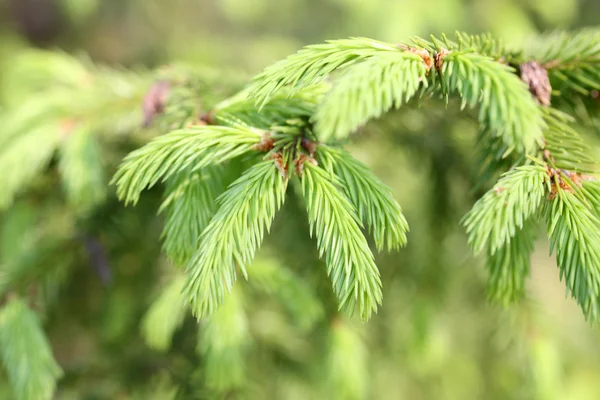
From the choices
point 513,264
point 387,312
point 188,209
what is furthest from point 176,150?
point 387,312

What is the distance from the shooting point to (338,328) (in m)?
1.21

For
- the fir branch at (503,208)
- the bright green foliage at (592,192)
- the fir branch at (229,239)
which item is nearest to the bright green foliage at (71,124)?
the fir branch at (229,239)

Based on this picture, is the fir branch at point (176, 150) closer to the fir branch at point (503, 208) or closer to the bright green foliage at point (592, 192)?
the fir branch at point (503, 208)

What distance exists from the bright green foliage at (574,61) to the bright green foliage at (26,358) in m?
1.08

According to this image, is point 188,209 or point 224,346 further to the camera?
point 224,346

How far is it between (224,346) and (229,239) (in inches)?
18.4

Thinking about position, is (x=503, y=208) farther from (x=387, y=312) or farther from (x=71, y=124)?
(x=387, y=312)

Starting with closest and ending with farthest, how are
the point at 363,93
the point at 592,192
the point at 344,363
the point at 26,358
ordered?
1. the point at 363,93
2. the point at 592,192
3. the point at 26,358
4. the point at 344,363

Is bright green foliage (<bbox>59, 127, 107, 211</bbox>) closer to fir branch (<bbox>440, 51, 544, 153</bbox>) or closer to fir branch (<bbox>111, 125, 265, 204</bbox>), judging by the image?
fir branch (<bbox>111, 125, 265, 204</bbox>)

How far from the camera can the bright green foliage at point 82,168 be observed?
43.3 inches

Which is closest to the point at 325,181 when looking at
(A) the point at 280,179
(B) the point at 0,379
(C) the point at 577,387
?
(A) the point at 280,179

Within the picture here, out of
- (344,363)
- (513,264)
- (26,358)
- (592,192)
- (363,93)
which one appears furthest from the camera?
(344,363)

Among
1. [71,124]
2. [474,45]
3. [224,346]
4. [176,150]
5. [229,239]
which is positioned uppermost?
[474,45]

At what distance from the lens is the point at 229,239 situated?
683 millimetres
